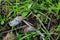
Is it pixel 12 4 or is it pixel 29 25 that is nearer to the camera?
pixel 29 25

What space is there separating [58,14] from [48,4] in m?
0.17

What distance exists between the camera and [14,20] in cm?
207

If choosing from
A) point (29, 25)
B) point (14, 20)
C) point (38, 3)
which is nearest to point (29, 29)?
point (29, 25)

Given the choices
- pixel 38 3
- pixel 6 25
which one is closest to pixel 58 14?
pixel 38 3

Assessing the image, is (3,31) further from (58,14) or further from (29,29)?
(58,14)

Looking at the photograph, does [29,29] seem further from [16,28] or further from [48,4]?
[48,4]

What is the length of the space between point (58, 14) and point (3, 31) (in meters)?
0.63

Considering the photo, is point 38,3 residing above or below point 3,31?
above

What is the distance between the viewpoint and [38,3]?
87.1 inches

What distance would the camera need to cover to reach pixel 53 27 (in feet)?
6.70

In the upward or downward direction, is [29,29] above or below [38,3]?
below

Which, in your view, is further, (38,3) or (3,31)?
(38,3)

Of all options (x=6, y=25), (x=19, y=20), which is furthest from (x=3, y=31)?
(x=19, y=20)

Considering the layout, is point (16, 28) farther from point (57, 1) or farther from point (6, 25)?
point (57, 1)
